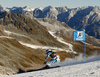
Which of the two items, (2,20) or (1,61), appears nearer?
(1,61)

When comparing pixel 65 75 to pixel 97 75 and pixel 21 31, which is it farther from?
pixel 21 31

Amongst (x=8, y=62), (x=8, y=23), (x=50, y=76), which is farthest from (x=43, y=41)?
(x=50, y=76)

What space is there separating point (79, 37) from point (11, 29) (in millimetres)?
129527

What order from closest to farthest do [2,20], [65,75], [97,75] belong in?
[97,75]
[65,75]
[2,20]

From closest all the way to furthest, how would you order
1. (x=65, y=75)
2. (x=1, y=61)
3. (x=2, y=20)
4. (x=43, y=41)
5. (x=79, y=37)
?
(x=65, y=75)
(x=79, y=37)
(x=1, y=61)
(x=43, y=41)
(x=2, y=20)

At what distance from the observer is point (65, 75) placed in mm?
13195

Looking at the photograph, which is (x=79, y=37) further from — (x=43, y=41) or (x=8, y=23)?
(x=8, y=23)

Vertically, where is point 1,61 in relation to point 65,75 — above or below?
below

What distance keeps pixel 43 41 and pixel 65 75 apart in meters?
129

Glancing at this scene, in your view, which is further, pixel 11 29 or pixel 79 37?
pixel 11 29

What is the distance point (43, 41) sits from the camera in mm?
141875

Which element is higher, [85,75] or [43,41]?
[85,75]

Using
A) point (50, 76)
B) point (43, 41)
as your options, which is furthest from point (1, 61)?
point (43, 41)

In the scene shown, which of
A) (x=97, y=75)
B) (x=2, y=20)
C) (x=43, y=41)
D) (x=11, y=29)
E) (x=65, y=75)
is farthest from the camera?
(x=2, y=20)
